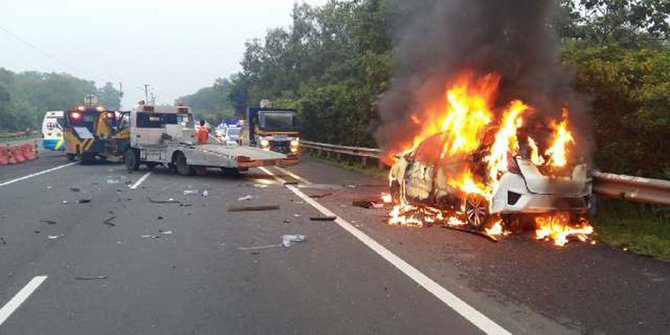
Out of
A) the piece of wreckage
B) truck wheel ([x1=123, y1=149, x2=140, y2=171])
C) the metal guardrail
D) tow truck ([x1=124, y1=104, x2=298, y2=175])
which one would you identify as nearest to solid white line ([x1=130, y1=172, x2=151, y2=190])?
tow truck ([x1=124, y1=104, x2=298, y2=175])

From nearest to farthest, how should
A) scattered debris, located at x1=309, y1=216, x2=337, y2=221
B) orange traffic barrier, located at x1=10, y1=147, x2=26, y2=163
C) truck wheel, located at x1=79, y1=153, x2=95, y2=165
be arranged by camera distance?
scattered debris, located at x1=309, y1=216, x2=337, y2=221 < truck wheel, located at x1=79, y1=153, x2=95, y2=165 < orange traffic barrier, located at x1=10, y1=147, x2=26, y2=163

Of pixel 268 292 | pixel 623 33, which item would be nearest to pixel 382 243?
pixel 268 292

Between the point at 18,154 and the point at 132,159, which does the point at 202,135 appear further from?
the point at 18,154

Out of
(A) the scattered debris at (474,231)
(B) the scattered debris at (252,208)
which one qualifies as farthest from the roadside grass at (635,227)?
(B) the scattered debris at (252,208)

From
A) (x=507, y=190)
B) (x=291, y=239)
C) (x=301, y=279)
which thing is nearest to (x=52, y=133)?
(x=291, y=239)

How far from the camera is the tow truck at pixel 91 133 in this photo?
2634cm

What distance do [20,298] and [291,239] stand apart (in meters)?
3.78

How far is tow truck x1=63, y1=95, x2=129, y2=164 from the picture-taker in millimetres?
26344

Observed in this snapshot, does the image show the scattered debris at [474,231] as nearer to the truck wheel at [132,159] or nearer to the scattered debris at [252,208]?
the scattered debris at [252,208]

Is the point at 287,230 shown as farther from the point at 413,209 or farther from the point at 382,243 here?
the point at 413,209

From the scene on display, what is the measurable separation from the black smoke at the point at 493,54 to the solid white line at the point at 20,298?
746cm

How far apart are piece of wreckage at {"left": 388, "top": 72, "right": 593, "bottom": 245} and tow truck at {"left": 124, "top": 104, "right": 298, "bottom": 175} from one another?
946 cm

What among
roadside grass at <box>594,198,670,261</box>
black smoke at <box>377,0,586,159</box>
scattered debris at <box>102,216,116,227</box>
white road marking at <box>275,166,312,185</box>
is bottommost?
white road marking at <box>275,166,312,185</box>

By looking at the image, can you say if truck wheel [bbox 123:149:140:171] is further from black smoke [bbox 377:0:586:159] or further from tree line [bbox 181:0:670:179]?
black smoke [bbox 377:0:586:159]
